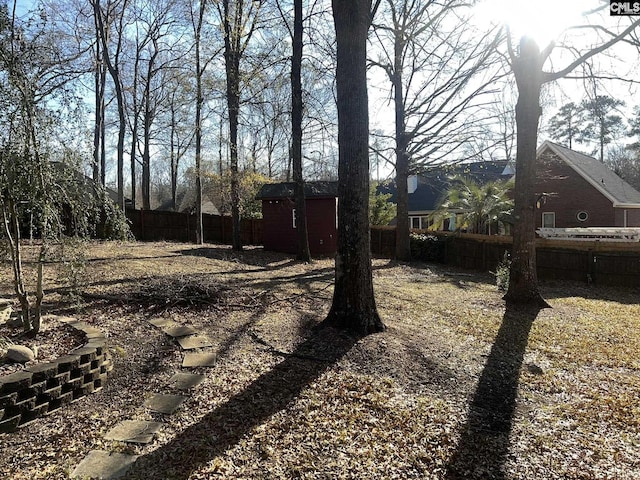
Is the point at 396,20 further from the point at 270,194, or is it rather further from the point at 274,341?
the point at 274,341

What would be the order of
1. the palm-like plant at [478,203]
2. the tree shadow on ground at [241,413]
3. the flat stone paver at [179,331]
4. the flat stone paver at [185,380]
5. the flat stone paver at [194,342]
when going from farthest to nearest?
the palm-like plant at [478,203] < the flat stone paver at [179,331] < the flat stone paver at [194,342] < the flat stone paver at [185,380] < the tree shadow on ground at [241,413]

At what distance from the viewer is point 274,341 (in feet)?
14.8

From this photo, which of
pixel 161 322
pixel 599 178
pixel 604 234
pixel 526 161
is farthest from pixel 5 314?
pixel 599 178

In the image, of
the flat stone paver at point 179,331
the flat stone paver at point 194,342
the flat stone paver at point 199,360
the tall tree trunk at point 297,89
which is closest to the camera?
the flat stone paver at point 199,360

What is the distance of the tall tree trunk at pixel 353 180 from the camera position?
4609 millimetres

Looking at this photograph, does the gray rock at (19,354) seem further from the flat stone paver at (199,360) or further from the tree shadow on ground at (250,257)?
the tree shadow on ground at (250,257)

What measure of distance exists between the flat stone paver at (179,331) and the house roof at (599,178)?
1790 centimetres

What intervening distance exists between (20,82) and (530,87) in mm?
7014

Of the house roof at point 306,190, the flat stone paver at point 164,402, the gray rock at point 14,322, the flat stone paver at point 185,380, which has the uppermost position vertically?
the house roof at point 306,190

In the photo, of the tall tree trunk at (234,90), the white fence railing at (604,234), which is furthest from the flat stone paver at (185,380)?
the white fence railing at (604,234)

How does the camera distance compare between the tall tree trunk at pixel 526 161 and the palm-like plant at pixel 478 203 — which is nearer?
the tall tree trunk at pixel 526 161

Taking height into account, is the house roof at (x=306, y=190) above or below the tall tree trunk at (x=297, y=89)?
below

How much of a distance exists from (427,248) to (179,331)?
1119 centimetres

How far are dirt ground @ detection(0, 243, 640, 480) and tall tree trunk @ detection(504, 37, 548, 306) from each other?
0.66m
